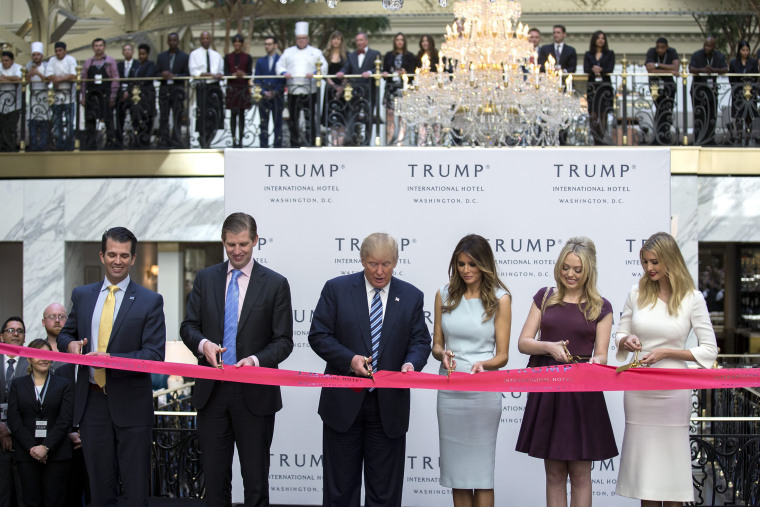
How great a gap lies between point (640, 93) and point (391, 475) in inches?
348

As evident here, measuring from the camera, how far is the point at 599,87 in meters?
12.2

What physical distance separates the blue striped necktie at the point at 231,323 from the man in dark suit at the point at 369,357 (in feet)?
1.44

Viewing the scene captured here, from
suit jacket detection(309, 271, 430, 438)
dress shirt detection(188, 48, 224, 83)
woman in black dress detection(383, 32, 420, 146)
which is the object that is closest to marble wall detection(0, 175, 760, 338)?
dress shirt detection(188, 48, 224, 83)

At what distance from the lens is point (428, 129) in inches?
468

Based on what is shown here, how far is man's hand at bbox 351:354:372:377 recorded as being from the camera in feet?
15.3

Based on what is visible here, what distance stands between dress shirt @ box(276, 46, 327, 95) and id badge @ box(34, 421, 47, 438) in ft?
24.0

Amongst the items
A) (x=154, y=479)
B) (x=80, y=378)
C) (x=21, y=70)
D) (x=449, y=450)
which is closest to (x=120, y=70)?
(x=21, y=70)

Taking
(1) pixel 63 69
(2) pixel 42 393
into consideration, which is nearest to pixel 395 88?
(1) pixel 63 69

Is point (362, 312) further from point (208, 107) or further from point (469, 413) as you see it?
point (208, 107)

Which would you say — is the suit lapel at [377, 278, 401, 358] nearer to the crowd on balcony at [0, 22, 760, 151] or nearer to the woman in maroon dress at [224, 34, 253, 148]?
the crowd on balcony at [0, 22, 760, 151]

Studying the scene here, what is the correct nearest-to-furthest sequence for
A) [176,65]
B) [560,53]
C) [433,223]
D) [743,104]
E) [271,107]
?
[433,223] < [743,104] < [271,107] < [176,65] < [560,53]

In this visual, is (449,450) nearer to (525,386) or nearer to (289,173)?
(525,386)

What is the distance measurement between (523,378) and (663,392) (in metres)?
0.76

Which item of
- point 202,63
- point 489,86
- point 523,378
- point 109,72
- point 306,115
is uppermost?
point 202,63
